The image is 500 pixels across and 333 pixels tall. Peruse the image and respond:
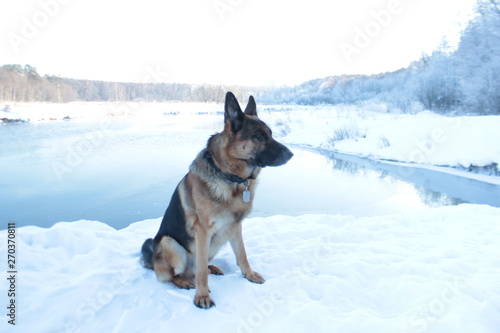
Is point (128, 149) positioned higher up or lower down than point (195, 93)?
lower down

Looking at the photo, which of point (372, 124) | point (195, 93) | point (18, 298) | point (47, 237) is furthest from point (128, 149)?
point (195, 93)

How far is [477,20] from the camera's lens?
58.6ft

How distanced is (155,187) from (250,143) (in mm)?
5661

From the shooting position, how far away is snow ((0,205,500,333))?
2262 mm

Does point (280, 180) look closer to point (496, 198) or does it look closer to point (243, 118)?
point (496, 198)

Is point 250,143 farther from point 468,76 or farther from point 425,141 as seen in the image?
point 468,76

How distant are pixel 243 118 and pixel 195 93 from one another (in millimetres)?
83241

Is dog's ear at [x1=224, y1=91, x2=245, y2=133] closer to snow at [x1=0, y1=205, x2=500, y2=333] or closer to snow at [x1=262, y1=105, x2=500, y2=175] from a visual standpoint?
snow at [x1=0, y1=205, x2=500, y2=333]

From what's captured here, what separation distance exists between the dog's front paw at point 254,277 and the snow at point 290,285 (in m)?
0.08

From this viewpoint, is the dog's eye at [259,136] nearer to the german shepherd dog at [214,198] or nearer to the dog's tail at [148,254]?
the german shepherd dog at [214,198]

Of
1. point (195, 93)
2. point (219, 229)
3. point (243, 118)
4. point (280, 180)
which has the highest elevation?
point (195, 93)

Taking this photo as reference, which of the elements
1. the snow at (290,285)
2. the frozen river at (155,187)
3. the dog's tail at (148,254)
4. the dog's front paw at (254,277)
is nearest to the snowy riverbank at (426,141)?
the frozen river at (155,187)

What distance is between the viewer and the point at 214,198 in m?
2.65

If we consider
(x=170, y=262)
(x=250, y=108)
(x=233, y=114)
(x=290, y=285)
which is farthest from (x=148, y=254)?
(x=250, y=108)
